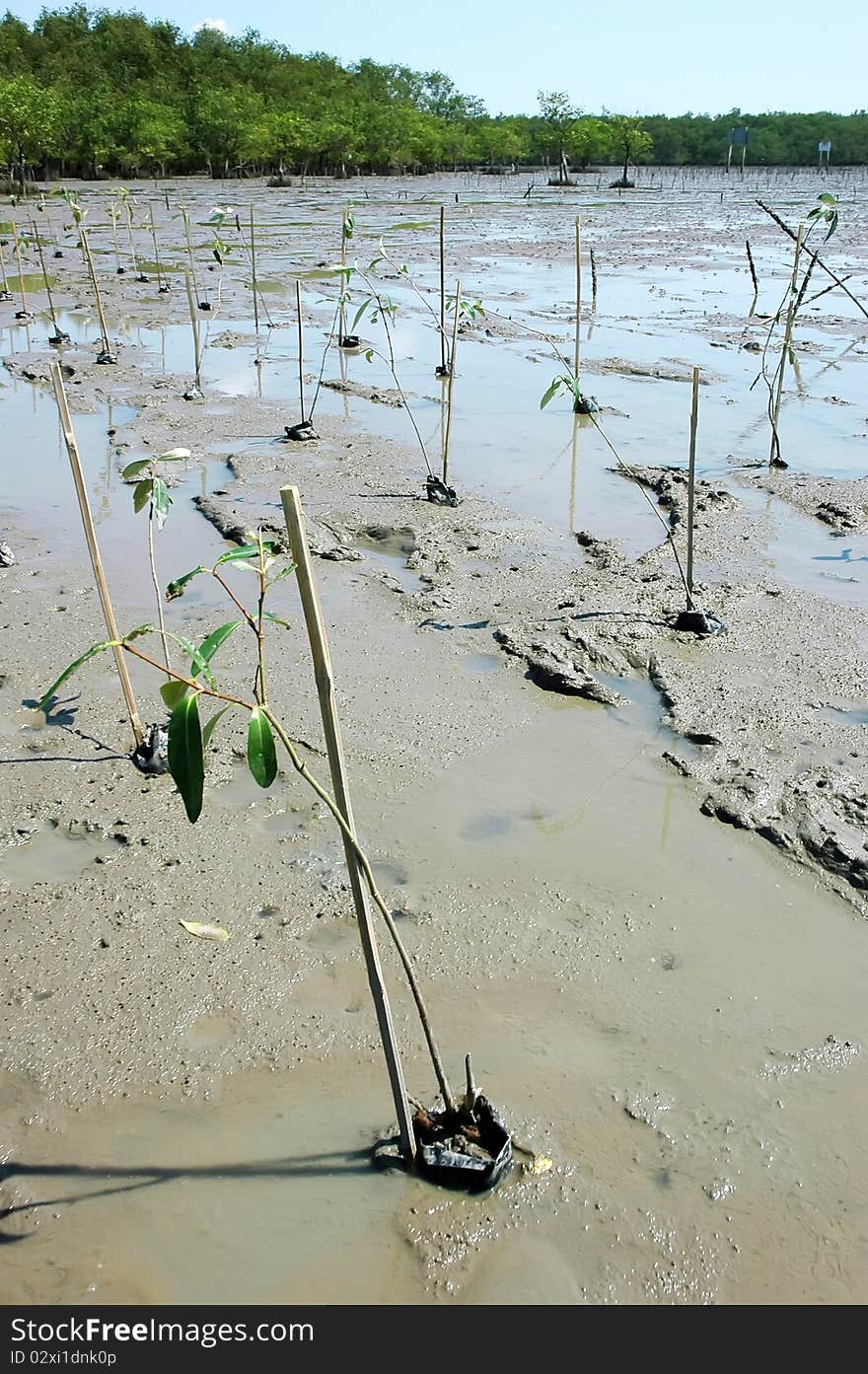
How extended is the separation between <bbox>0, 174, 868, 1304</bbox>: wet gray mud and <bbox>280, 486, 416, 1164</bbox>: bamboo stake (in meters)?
0.27

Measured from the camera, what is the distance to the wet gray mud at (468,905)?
2.07m

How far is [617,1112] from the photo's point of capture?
235cm

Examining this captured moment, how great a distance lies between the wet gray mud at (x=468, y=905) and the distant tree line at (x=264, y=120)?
1356 inches

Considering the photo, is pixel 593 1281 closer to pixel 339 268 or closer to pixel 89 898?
pixel 89 898

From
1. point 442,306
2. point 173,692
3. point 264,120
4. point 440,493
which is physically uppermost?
point 264,120

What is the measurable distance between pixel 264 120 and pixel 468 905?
53.7 metres

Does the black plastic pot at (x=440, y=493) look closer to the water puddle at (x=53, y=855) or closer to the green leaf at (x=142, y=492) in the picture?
the green leaf at (x=142, y=492)

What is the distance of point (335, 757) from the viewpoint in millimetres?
1864

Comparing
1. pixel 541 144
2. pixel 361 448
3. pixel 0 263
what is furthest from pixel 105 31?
pixel 361 448

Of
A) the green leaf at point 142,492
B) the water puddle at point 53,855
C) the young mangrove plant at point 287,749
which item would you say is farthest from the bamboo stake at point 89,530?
the young mangrove plant at point 287,749

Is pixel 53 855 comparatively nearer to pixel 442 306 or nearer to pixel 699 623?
pixel 699 623

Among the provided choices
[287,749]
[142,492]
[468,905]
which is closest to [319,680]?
[287,749]

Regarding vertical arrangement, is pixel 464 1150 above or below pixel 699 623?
below

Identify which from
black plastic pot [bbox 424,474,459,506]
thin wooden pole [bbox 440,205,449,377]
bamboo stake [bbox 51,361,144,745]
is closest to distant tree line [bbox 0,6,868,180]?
thin wooden pole [bbox 440,205,449,377]
